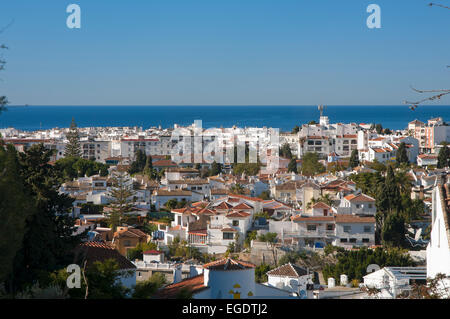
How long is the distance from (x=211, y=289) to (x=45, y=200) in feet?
10.6

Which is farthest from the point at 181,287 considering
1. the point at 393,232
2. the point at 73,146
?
the point at 73,146

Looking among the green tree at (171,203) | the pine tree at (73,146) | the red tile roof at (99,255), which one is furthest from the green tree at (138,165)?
the red tile roof at (99,255)

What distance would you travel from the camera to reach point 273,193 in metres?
31.4

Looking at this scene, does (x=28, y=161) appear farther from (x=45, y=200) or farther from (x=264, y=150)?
(x=264, y=150)

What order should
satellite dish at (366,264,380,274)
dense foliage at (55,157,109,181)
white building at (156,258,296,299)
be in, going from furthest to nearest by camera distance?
dense foliage at (55,157,109,181) → satellite dish at (366,264,380,274) → white building at (156,258,296,299)

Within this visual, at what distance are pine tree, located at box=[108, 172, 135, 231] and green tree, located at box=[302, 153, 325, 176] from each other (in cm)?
1370

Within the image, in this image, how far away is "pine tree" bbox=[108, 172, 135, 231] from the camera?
25156 mm

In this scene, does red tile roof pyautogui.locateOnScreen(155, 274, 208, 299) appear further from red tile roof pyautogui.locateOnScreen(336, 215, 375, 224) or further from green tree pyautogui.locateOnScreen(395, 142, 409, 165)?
green tree pyautogui.locateOnScreen(395, 142, 409, 165)

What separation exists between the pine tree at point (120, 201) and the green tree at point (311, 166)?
44.9ft

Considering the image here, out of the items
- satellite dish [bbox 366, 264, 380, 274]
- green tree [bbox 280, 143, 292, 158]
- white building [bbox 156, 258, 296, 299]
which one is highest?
green tree [bbox 280, 143, 292, 158]

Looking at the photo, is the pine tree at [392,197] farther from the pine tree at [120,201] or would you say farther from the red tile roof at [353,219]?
the pine tree at [120,201]

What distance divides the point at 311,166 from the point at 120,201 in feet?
58.0

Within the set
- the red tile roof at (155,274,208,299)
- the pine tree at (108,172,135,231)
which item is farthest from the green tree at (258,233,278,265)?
the red tile roof at (155,274,208,299)

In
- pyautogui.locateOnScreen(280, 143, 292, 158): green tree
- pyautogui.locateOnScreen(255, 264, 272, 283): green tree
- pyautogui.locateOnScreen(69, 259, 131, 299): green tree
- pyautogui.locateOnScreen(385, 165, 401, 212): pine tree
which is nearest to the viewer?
pyautogui.locateOnScreen(69, 259, 131, 299): green tree
